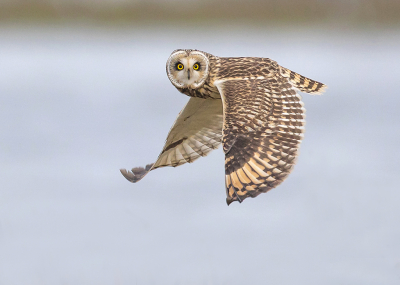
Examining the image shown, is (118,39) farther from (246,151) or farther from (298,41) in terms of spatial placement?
(246,151)

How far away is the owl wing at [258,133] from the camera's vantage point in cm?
500

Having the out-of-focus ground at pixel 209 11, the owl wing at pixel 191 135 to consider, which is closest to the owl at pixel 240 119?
the owl wing at pixel 191 135

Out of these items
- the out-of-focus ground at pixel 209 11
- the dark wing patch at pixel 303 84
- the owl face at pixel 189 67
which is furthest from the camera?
the out-of-focus ground at pixel 209 11

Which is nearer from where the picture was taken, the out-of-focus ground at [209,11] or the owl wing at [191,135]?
the owl wing at [191,135]

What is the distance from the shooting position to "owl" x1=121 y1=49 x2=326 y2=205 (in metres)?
5.08

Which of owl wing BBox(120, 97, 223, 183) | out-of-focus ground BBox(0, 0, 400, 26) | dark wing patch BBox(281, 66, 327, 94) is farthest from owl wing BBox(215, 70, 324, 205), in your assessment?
out-of-focus ground BBox(0, 0, 400, 26)

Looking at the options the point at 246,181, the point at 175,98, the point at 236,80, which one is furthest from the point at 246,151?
the point at 175,98

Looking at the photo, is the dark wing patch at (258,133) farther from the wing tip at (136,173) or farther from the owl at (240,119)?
the wing tip at (136,173)

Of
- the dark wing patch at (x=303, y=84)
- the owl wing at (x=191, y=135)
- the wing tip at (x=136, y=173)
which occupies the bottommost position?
the wing tip at (x=136, y=173)

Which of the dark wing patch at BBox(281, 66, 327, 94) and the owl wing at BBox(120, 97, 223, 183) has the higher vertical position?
the dark wing patch at BBox(281, 66, 327, 94)

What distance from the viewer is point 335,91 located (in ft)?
56.9

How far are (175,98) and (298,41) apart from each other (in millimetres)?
5736

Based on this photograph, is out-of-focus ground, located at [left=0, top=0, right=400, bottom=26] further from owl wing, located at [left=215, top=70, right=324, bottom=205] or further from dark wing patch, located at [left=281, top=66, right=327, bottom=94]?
owl wing, located at [left=215, top=70, right=324, bottom=205]

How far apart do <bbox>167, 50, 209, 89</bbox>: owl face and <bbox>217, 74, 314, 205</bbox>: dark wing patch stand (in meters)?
0.24
